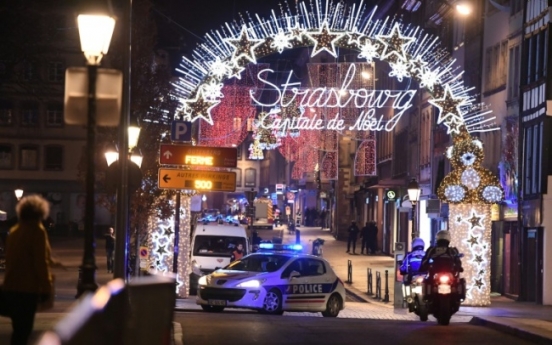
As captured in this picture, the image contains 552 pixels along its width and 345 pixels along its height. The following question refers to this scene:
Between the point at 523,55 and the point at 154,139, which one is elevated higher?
the point at 523,55

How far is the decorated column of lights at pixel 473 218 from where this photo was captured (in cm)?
2959

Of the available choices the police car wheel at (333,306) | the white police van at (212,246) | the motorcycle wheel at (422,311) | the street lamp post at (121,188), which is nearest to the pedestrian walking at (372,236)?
the white police van at (212,246)

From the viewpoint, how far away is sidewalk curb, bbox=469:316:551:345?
17.3 meters

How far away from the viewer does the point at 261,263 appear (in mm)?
27391

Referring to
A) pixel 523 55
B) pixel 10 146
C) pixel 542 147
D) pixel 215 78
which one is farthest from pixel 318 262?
pixel 10 146

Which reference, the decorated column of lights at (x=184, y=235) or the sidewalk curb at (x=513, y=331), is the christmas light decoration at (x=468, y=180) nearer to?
the decorated column of lights at (x=184, y=235)

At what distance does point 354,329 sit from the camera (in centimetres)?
1905

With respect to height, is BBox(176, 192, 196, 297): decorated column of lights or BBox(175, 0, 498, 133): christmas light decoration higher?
BBox(175, 0, 498, 133): christmas light decoration

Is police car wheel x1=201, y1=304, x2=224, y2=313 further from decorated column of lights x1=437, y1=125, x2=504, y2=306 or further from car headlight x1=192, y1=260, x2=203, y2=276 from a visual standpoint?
car headlight x1=192, y1=260, x2=203, y2=276

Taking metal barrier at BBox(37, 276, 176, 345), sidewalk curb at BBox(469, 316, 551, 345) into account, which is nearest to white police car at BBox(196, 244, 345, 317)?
sidewalk curb at BBox(469, 316, 551, 345)

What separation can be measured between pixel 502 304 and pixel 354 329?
44.6 ft

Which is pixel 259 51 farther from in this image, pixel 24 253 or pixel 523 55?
pixel 24 253

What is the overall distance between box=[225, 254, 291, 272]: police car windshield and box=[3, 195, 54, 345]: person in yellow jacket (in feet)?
52.5

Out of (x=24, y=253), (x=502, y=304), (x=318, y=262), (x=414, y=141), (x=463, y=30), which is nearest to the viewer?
(x=24, y=253)
